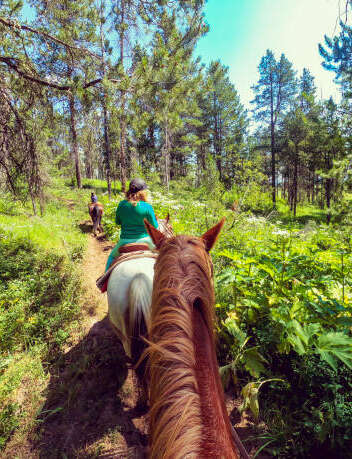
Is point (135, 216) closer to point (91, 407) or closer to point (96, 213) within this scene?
point (91, 407)

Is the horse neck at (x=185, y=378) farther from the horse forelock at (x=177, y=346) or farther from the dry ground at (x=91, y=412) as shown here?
the dry ground at (x=91, y=412)

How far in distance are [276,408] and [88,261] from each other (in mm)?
5539

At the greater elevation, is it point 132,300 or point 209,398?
point 209,398

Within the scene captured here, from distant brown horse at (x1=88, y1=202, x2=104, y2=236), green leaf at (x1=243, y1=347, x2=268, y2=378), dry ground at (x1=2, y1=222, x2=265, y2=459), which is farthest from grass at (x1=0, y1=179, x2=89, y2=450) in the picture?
green leaf at (x1=243, y1=347, x2=268, y2=378)

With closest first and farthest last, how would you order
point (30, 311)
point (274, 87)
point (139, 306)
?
point (139, 306) → point (30, 311) → point (274, 87)

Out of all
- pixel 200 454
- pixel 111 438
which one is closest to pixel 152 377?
pixel 200 454

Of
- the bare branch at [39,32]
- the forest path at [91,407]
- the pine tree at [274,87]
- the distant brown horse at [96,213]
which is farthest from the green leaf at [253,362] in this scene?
the pine tree at [274,87]

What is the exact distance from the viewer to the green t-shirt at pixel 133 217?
304 centimetres

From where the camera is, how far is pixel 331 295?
2.33 metres

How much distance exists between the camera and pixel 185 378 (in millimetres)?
870

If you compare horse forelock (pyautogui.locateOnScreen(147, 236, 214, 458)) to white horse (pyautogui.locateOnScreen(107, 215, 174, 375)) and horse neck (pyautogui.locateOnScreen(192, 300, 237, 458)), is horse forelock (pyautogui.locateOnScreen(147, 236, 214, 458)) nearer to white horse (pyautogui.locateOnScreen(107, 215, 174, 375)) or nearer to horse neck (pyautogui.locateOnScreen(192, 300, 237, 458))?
horse neck (pyautogui.locateOnScreen(192, 300, 237, 458))

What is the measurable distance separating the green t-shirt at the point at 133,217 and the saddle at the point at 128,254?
0.90 feet

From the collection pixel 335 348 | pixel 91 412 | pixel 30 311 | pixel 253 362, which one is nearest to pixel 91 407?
pixel 91 412

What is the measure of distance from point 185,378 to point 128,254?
1.88 meters
